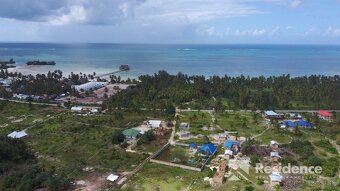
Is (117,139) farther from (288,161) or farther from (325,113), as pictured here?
(325,113)

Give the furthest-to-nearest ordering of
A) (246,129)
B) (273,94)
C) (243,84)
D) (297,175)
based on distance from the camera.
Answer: (243,84) < (273,94) < (246,129) < (297,175)

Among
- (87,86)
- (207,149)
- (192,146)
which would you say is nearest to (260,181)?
(207,149)

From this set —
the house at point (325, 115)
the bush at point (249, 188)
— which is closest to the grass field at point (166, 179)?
the bush at point (249, 188)

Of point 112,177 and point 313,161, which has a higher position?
point 313,161

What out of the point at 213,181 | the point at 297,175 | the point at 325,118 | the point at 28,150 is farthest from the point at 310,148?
the point at 28,150

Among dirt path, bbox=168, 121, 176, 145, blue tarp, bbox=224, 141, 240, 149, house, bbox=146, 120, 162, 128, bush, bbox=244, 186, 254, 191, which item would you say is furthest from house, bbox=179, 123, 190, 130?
bush, bbox=244, 186, 254, 191

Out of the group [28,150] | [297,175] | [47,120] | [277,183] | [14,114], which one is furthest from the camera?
[14,114]

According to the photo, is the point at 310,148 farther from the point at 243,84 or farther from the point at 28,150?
the point at 243,84
